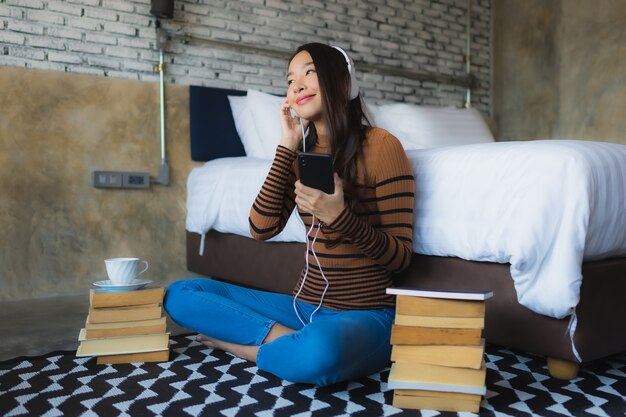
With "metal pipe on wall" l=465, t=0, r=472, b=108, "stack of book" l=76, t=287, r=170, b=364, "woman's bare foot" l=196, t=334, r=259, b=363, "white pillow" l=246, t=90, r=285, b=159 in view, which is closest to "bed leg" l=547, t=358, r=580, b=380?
"woman's bare foot" l=196, t=334, r=259, b=363

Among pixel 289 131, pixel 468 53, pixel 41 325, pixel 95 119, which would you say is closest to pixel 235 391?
pixel 289 131

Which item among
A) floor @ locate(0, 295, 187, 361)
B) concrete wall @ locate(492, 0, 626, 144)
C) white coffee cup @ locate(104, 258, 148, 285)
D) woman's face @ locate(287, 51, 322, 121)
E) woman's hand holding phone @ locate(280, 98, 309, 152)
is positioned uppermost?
concrete wall @ locate(492, 0, 626, 144)

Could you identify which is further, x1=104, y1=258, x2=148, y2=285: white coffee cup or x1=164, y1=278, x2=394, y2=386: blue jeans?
x1=104, y1=258, x2=148, y2=285: white coffee cup

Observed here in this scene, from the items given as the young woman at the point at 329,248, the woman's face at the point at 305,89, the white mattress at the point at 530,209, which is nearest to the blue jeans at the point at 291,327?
the young woman at the point at 329,248

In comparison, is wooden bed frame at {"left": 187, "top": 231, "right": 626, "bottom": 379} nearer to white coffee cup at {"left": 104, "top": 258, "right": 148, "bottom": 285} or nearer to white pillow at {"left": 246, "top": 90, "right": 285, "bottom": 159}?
white coffee cup at {"left": 104, "top": 258, "right": 148, "bottom": 285}

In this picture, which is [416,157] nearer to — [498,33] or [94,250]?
[94,250]

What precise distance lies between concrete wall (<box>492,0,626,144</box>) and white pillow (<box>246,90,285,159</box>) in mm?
2355

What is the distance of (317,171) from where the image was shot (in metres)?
1.64

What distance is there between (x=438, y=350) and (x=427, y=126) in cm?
247

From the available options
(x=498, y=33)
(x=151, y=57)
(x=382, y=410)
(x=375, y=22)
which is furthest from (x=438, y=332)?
(x=498, y=33)

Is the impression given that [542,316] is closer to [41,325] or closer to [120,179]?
[41,325]

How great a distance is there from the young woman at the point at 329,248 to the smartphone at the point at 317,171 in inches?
0.9

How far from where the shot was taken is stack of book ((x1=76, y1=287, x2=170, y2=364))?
1985 millimetres

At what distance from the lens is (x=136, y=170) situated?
3.58 m
